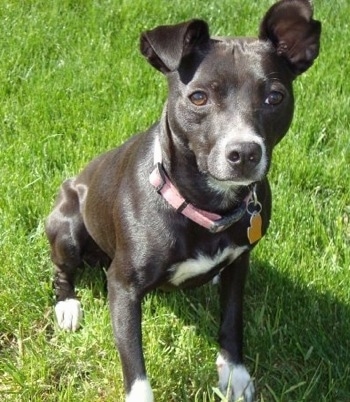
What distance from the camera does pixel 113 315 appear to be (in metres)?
3.05

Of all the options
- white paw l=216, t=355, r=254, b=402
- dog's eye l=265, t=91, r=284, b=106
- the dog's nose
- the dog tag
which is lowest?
white paw l=216, t=355, r=254, b=402

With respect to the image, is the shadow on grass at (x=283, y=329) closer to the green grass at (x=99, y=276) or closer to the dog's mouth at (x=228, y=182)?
the green grass at (x=99, y=276)

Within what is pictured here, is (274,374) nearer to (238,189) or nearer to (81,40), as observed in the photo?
(238,189)

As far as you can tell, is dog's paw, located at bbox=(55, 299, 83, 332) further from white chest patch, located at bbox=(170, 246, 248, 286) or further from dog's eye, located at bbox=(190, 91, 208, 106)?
dog's eye, located at bbox=(190, 91, 208, 106)

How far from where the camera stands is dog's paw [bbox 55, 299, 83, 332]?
3.45 m

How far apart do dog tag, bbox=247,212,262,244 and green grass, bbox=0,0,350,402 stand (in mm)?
499

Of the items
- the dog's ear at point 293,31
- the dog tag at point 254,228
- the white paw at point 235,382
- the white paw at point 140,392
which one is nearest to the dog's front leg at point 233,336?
the white paw at point 235,382

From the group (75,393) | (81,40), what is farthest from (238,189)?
(81,40)

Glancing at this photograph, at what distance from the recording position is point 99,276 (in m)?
3.72

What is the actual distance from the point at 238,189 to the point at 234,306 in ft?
1.73

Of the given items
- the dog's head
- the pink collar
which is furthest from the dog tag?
the dog's head

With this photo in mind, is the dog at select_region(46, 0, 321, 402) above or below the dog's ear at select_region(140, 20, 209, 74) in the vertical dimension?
below

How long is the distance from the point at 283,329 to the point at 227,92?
114 centimetres

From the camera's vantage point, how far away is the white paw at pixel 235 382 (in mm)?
3217
